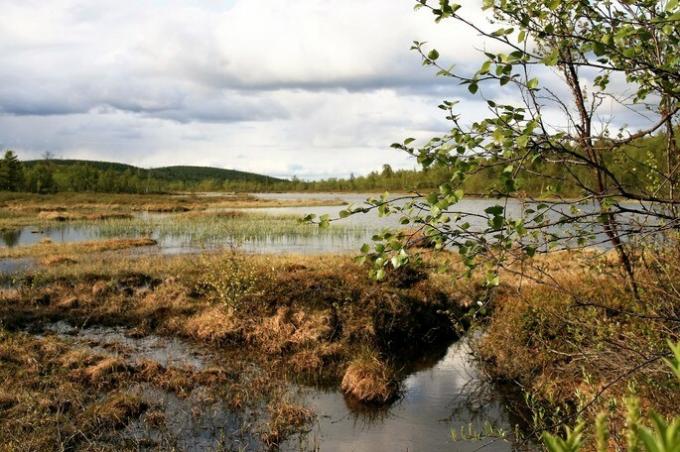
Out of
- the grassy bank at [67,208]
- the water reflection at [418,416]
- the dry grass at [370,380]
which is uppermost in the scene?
the grassy bank at [67,208]

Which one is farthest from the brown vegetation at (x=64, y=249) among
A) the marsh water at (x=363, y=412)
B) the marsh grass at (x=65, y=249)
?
the marsh water at (x=363, y=412)

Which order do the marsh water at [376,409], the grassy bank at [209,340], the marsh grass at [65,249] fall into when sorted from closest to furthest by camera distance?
the marsh water at [376,409] < the grassy bank at [209,340] < the marsh grass at [65,249]

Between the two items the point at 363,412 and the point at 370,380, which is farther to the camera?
the point at 370,380

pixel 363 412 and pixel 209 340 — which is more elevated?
pixel 209 340

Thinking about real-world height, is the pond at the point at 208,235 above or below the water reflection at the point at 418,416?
above

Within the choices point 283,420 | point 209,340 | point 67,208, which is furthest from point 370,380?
point 67,208

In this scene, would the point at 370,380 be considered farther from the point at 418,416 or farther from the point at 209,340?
the point at 209,340

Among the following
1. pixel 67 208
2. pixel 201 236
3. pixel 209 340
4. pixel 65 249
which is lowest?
pixel 209 340

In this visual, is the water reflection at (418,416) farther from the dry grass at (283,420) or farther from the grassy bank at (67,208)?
the grassy bank at (67,208)

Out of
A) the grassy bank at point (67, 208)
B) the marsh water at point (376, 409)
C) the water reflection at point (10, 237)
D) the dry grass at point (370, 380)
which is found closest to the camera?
the marsh water at point (376, 409)

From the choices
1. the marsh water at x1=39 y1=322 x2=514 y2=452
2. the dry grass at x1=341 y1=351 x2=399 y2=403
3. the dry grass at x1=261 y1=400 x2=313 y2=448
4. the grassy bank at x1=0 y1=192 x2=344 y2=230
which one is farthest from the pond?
the dry grass at x1=261 y1=400 x2=313 y2=448

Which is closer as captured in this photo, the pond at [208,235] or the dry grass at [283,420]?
the dry grass at [283,420]

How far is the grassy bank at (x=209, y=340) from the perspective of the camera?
31.8 feet

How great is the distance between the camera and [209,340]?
14.8m
